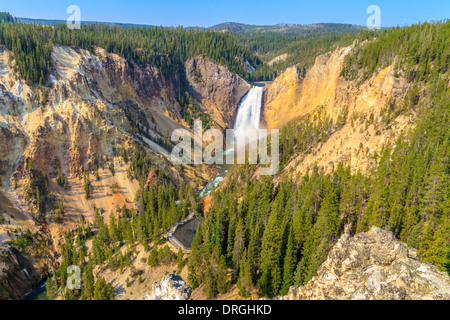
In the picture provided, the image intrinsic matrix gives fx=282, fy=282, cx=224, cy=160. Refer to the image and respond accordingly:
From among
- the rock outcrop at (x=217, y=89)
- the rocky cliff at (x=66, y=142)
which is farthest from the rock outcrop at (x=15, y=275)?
the rock outcrop at (x=217, y=89)

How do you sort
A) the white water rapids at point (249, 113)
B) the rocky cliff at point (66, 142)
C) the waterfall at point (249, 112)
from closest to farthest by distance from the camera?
1. the rocky cliff at point (66, 142)
2. the white water rapids at point (249, 113)
3. the waterfall at point (249, 112)

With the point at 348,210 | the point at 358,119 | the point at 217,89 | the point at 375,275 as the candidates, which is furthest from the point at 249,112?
the point at 375,275

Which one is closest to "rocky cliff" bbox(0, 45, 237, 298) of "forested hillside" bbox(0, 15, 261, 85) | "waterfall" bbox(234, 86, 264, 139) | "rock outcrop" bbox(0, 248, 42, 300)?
"rock outcrop" bbox(0, 248, 42, 300)

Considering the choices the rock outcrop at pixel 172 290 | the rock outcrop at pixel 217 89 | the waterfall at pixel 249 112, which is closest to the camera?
the rock outcrop at pixel 172 290

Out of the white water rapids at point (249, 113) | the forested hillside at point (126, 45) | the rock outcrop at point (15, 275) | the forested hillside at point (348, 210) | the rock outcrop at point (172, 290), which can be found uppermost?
the forested hillside at point (126, 45)

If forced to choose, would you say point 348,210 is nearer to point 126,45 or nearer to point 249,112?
point 249,112

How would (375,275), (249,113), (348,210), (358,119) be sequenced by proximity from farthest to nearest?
(249,113)
(358,119)
(348,210)
(375,275)

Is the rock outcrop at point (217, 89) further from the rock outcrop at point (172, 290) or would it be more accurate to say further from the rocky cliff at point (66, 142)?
the rock outcrop at point (172, 290)
